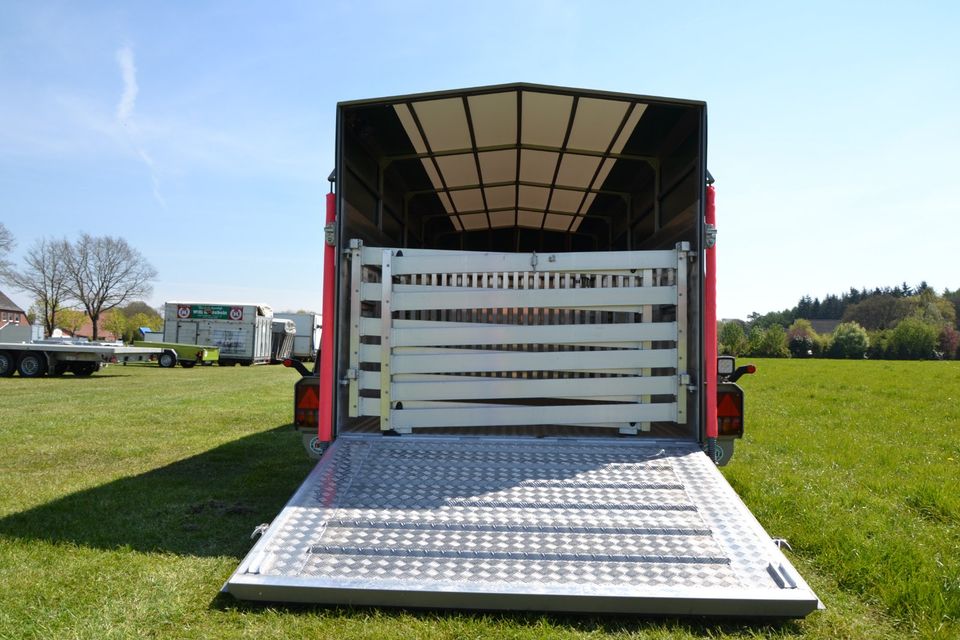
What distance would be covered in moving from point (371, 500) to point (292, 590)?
0.76 metres

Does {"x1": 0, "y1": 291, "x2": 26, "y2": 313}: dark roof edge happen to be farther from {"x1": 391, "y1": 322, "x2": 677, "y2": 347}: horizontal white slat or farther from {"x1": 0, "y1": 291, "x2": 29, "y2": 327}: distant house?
{"x1": 391, "y1": 322, "x2": 677, "y2": 347}: horizontal white slat

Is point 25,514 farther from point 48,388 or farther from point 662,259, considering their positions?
point 48,388

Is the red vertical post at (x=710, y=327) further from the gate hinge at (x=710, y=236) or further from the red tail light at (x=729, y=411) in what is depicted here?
the red tail light at (x=729, y=411)

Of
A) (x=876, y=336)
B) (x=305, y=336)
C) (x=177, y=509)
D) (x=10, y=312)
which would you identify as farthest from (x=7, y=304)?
(x=876, y=336)

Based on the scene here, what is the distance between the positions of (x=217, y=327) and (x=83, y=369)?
9140 millimetres

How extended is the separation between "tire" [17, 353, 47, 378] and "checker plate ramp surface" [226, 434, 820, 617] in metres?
20.8

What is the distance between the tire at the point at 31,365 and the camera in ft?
63.5

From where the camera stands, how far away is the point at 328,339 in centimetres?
411

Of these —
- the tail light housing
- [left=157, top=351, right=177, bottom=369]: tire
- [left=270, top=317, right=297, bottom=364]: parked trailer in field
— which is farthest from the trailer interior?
[left=270, top=317, right=297, bottom=364]: parked trailer in field

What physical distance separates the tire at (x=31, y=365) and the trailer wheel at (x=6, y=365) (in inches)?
9.6

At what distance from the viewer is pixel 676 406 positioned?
4.10 m

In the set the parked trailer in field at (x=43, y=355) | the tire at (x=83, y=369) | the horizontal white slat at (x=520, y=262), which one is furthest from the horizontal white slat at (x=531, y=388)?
the tire at (x=83, y=369)

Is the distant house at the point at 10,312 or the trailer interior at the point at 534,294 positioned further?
the distant house at the point at 10,312

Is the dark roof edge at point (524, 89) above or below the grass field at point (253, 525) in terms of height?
above
